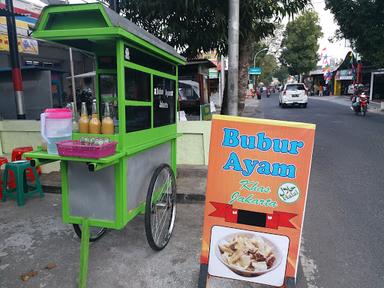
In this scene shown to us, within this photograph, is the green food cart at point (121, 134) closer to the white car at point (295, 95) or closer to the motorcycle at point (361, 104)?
the motorcycle at point (361, 104)

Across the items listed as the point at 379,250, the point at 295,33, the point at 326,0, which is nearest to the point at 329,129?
the point at 326,0

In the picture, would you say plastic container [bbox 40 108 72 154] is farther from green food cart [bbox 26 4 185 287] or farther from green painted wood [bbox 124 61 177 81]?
green painted wood [bbox 124 61 177 81]

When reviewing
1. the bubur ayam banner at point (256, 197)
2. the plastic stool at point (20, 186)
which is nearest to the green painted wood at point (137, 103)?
the bubur ayam banner at point (256, 197)

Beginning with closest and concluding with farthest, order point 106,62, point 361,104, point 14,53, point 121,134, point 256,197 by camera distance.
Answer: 1. point 256,197
2. point 121,134
3. point 106,62
4. point 14,53
5. point 361,104

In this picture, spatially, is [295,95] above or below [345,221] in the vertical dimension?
above

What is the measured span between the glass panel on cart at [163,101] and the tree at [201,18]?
2107 millimetres

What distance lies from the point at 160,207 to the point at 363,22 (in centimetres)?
1384

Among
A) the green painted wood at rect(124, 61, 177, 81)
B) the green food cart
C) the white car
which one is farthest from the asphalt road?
the white car

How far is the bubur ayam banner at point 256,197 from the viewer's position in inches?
92.8

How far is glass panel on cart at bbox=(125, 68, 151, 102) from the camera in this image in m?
2.85

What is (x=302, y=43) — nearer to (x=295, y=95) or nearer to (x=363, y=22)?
(x=295, y=95)

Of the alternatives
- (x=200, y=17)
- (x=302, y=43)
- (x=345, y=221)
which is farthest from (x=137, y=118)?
(x=302, y=43)

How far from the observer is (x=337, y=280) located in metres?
2.90

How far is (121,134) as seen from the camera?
2768 millimetres
